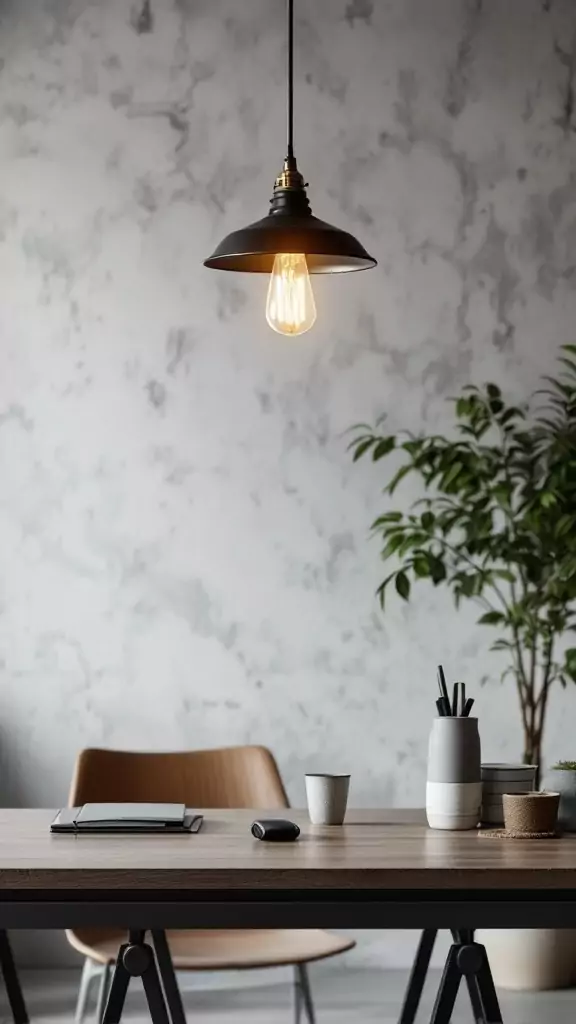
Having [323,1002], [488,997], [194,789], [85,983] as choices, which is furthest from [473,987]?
[323,1002]

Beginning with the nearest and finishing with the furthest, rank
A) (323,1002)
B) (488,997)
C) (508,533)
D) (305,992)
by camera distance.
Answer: (488,997), (305,992), (323,1002), (508,533)

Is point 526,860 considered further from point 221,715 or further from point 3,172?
point 3,172

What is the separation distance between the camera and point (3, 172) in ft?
12.7

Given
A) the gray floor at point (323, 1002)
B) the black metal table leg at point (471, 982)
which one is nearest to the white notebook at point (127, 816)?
the black metal table leg at point (471, 982)

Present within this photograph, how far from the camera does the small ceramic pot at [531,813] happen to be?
1962mm

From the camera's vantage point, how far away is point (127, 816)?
2.04 meters

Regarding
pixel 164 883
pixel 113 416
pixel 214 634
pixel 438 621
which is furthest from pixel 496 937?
pixel 164 883

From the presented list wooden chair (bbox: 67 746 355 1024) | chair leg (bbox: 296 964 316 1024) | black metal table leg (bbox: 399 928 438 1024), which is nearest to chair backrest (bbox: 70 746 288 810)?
wooden chair (bbox: 67 746 355 1024)

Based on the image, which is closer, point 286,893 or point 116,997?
point 286,893

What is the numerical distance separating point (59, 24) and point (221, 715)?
2.13 metres

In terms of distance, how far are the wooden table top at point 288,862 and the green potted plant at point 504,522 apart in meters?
1.68

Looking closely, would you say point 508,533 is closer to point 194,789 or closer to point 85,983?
point 194,789

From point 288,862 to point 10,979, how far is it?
42.8 inches

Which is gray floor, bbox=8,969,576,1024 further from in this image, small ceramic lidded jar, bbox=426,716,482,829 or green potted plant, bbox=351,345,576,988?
small ceramic lidded jar, bbox=426,716,482,829
